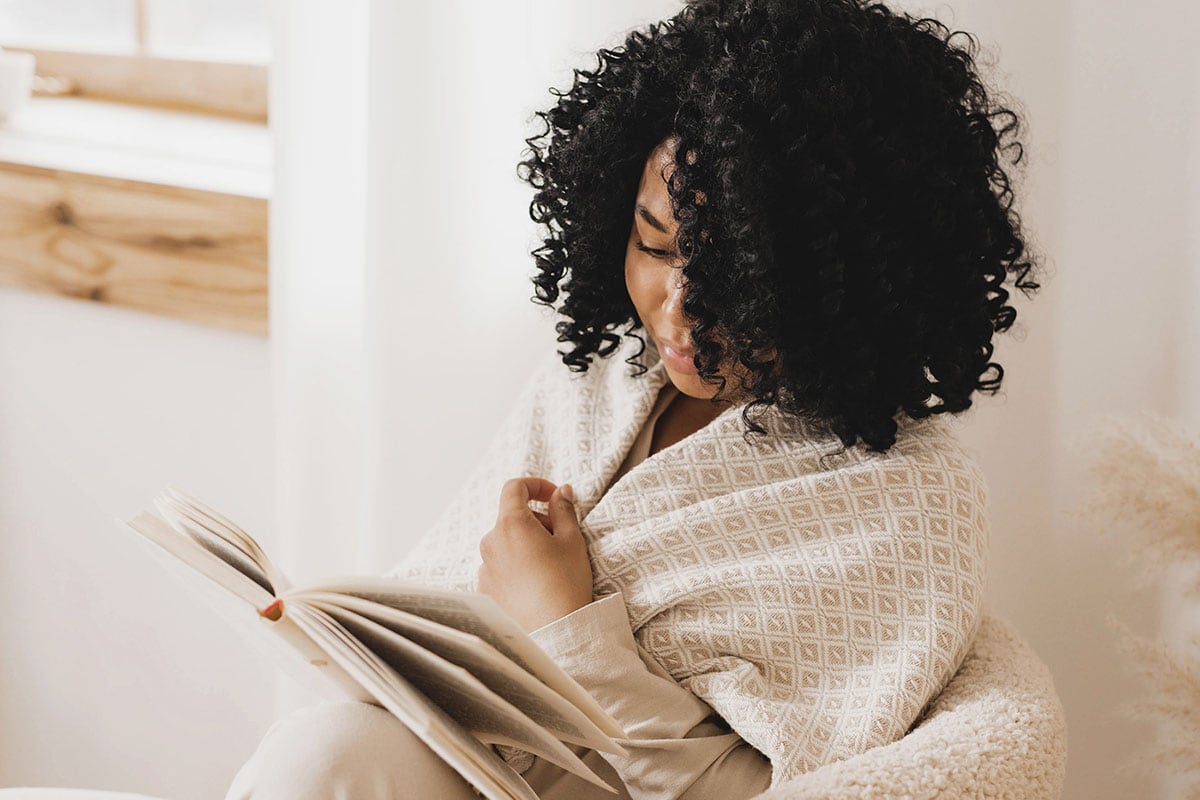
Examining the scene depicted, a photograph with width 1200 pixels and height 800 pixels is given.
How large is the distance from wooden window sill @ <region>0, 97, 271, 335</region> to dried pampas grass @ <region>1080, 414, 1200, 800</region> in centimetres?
100

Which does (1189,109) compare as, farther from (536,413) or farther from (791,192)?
(536,413)

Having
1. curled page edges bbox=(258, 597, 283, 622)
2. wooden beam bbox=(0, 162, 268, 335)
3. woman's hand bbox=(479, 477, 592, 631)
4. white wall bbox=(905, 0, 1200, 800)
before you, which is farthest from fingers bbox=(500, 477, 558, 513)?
wooden beam bbox=(0, 162, 268, 335)

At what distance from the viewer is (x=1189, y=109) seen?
3.62 feet

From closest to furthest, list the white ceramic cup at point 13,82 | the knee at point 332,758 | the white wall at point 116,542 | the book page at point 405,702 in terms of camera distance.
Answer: the book page at point 405,702 < the knee at point 332,758 < the white wall at point 116,542 < the white ceramic cup at point 13,82

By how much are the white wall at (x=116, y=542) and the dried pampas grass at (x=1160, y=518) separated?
1053 mm

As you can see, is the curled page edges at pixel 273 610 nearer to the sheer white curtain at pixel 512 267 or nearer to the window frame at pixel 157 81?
the sheer white curtain at pixel 512 267

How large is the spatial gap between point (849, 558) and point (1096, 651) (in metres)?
0.44

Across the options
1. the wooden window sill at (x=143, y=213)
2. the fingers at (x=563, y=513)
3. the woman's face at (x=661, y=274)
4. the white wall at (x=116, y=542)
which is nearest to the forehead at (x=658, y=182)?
the woman's face at (x=661, y=274)

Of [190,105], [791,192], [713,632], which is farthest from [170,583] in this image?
[791,192]

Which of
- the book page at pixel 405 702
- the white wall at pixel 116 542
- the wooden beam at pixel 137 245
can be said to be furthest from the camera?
the white wall at pixel 116 542

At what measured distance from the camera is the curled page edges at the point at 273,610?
0.71 metres

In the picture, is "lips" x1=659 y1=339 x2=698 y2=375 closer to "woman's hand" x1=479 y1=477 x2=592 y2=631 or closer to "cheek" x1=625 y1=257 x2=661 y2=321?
"cheek" x1=625 y1=257 x2=661 y2=321

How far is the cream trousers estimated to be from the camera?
2.58ft

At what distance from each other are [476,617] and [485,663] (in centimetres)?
3
